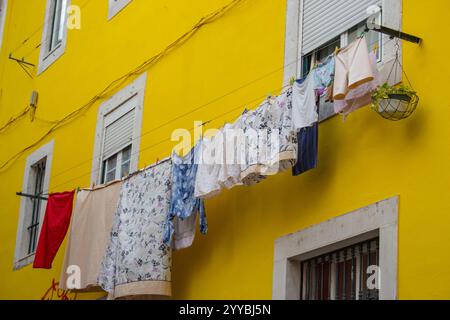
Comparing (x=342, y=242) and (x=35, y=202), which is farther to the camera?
(x=35, y=202)

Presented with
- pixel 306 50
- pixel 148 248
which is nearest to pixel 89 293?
pixel 148 248

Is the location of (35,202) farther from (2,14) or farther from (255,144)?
(255,144)

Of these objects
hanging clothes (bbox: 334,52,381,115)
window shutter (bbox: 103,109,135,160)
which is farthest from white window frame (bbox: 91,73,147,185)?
hanging clothes (bbox: 334,52,381,115)

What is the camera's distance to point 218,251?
35.6 feet

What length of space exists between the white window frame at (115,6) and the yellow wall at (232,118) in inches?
5.6

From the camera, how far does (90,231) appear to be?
12359mm

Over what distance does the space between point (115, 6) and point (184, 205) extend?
197 inches

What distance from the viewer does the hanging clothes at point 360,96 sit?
874cm

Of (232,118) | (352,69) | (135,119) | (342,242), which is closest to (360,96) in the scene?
(352,69)

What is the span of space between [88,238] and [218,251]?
2164 mm

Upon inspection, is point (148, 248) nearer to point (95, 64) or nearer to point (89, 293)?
point (89, 293)

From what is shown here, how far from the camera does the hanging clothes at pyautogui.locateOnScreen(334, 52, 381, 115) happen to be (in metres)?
8.74

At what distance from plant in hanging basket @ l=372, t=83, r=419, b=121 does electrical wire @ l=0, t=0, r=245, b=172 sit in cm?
350
